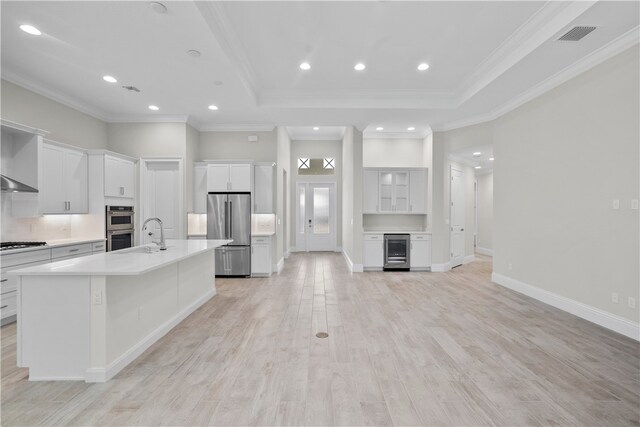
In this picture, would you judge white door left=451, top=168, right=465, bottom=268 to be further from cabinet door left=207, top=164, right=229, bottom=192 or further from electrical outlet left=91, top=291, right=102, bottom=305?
electrical outlet left=91, top=291, right=102, bottom=305

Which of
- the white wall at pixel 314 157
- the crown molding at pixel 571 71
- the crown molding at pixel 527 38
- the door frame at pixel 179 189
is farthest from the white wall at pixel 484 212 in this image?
the door frame at pixel 179 189

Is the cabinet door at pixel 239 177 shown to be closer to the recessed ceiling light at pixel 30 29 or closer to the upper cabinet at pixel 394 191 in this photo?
the upper cabinet at pixel 394 191

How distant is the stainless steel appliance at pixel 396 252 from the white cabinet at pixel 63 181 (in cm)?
577

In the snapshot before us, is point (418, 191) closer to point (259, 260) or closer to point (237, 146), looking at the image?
point (259, 260)

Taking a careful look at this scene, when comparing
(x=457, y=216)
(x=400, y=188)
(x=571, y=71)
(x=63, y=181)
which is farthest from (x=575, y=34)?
(x=63, y=181)

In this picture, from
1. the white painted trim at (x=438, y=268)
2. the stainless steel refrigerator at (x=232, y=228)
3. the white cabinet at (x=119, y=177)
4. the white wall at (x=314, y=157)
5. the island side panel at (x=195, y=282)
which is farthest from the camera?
the white wall at (x=314, y=157)

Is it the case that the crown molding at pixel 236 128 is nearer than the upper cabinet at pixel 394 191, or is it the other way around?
the crown molding at pixel 236 128

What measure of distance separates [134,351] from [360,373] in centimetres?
206

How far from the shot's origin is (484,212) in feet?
31.9

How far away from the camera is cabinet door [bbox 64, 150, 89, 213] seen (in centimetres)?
457

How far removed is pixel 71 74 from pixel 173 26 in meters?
2.25

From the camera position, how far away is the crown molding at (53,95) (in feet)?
12.9

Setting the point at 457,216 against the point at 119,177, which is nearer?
the point at 119,177

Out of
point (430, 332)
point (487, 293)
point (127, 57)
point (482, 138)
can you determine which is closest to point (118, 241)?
point (127, 57)
